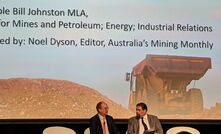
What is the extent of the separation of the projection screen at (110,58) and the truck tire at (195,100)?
1 centimetres

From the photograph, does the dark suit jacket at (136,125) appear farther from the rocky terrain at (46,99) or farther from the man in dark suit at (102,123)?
the rocky terrain at (46,99)

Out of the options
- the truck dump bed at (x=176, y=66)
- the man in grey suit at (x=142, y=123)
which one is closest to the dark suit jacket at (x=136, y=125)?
the man in grey suit at (x=142, y=123)

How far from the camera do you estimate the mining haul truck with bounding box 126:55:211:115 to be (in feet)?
20.9

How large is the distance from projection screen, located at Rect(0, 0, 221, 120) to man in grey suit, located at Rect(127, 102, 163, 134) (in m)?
0.74

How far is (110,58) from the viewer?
6.25 m

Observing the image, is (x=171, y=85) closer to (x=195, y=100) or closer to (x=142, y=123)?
(x=195, y=100)

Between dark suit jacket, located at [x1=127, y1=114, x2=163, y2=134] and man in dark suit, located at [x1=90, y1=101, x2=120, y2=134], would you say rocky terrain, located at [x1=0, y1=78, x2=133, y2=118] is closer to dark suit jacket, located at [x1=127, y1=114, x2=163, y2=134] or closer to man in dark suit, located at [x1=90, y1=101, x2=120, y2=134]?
man in dark suit, located at [x1=90, y1=101, x2=120, y2=134]

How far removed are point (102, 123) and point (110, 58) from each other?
3.15 ft

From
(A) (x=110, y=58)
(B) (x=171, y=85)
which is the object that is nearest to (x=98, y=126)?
(A) (x=110, y=58)

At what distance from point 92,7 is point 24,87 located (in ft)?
4.05

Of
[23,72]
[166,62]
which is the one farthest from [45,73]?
[166,62]

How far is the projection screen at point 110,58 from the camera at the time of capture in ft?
20.0

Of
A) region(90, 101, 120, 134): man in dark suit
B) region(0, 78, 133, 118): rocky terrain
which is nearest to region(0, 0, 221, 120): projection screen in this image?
region(0, 78, 133, 118): rocky terrain

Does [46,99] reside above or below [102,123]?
above
